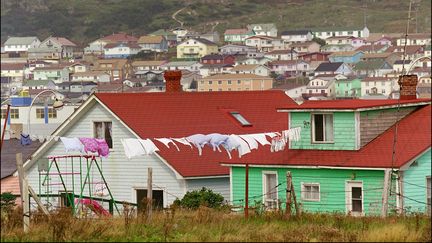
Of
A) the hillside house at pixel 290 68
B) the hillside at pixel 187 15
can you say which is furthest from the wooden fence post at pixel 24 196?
the hillside house at pixel 290 68

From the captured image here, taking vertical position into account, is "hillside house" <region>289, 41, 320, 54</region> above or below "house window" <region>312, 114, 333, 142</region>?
above

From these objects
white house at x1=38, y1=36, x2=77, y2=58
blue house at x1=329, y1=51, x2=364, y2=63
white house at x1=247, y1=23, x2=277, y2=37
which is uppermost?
white house at x1=247, y1=23, x2=277, y2=37

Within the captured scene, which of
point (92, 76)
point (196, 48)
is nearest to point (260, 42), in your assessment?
point (196, 48)

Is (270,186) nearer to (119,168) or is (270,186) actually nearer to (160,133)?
(160,133)

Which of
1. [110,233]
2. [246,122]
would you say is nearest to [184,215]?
[110,233]

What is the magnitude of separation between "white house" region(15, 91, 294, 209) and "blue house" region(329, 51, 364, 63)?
454ft

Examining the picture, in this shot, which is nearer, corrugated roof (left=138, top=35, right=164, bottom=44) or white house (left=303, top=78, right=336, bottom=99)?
white house (left=303, top=78, right=336, bottom=99)

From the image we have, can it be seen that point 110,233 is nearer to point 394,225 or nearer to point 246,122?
point 394,225

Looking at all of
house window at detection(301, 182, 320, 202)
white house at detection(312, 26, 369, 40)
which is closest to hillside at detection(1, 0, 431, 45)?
white house at detection(312, 26, 369, 40)

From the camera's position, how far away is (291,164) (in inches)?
816

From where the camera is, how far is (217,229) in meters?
12.9

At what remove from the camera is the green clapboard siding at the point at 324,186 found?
1916cm

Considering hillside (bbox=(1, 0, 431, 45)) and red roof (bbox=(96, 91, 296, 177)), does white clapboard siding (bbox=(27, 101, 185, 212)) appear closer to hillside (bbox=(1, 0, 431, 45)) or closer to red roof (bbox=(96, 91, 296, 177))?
red roof (bbox=(96, 91, 296, 177))

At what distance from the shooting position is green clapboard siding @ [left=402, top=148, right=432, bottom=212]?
18.2 meters
